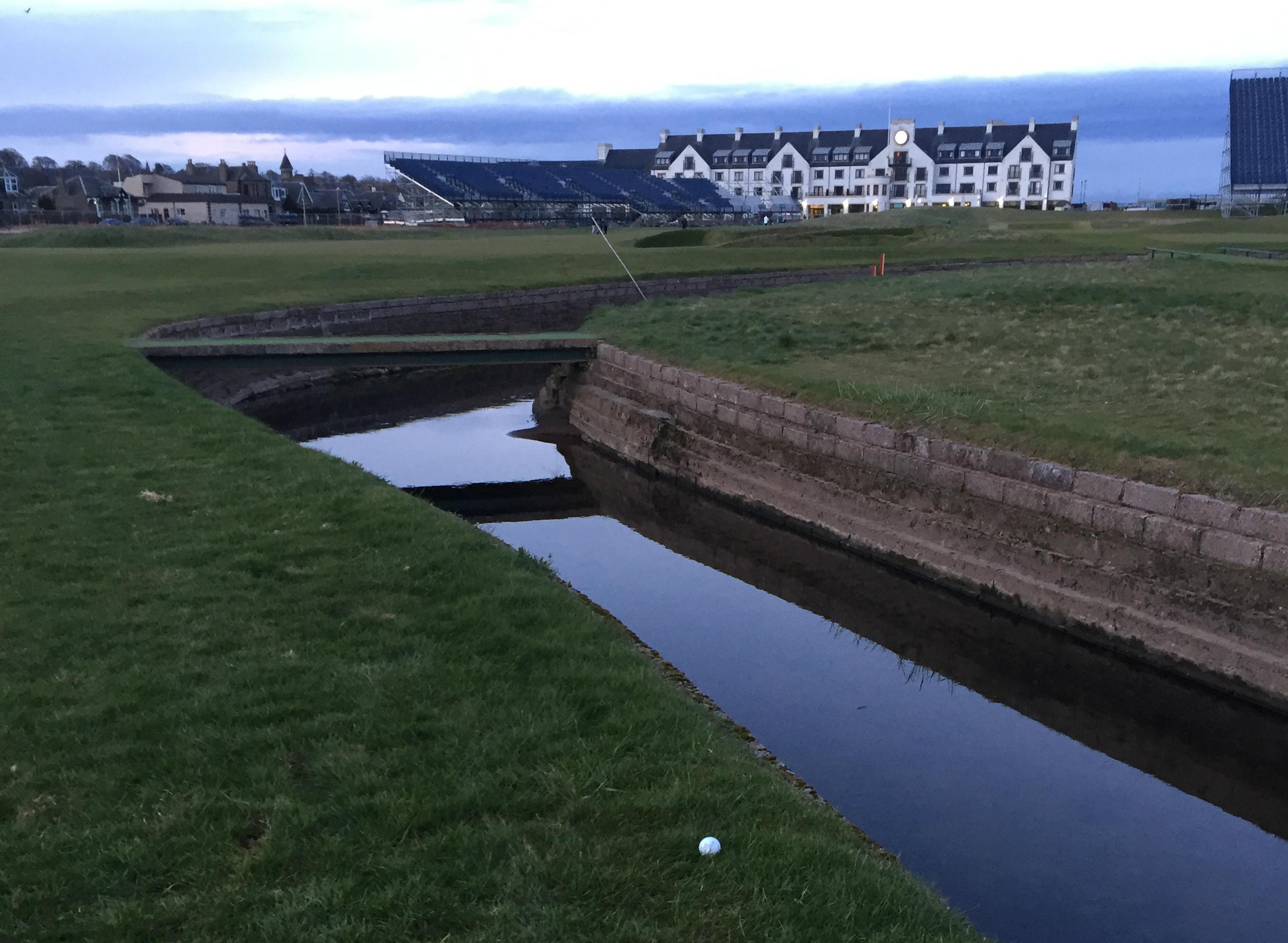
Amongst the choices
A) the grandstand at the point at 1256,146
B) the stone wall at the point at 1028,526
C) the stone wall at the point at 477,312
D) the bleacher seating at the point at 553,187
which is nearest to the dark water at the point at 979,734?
the stone wall at the point at 1028,526

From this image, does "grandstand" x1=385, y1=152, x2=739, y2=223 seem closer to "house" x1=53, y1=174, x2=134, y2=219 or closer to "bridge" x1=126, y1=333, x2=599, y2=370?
"house" x1=53, y1=174, x2=134, y2=219

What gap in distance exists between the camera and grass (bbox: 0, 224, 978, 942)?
4.61m

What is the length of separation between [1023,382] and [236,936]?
15224 millimetres

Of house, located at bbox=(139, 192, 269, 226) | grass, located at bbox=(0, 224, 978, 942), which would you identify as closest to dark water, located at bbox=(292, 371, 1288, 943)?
grass, located at bbox=(0, 224, 978, 942)

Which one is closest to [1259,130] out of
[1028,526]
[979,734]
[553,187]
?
[553,187]

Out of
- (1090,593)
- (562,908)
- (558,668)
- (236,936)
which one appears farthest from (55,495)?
(1090,593)

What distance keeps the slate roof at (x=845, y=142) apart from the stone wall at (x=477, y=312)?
279 feet

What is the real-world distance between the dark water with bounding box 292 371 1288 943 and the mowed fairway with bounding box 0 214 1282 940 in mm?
1959

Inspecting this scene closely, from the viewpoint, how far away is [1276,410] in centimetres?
1395

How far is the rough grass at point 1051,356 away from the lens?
12430mm

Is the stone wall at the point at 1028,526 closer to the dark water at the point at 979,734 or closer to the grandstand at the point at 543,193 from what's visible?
the dark water at the point at 979,734

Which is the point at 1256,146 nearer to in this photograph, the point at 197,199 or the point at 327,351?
the point at 327,351

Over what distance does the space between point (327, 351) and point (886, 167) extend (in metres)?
111

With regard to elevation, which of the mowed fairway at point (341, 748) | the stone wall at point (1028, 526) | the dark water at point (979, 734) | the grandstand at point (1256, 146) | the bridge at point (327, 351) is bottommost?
the dark water at point (979, 734)
